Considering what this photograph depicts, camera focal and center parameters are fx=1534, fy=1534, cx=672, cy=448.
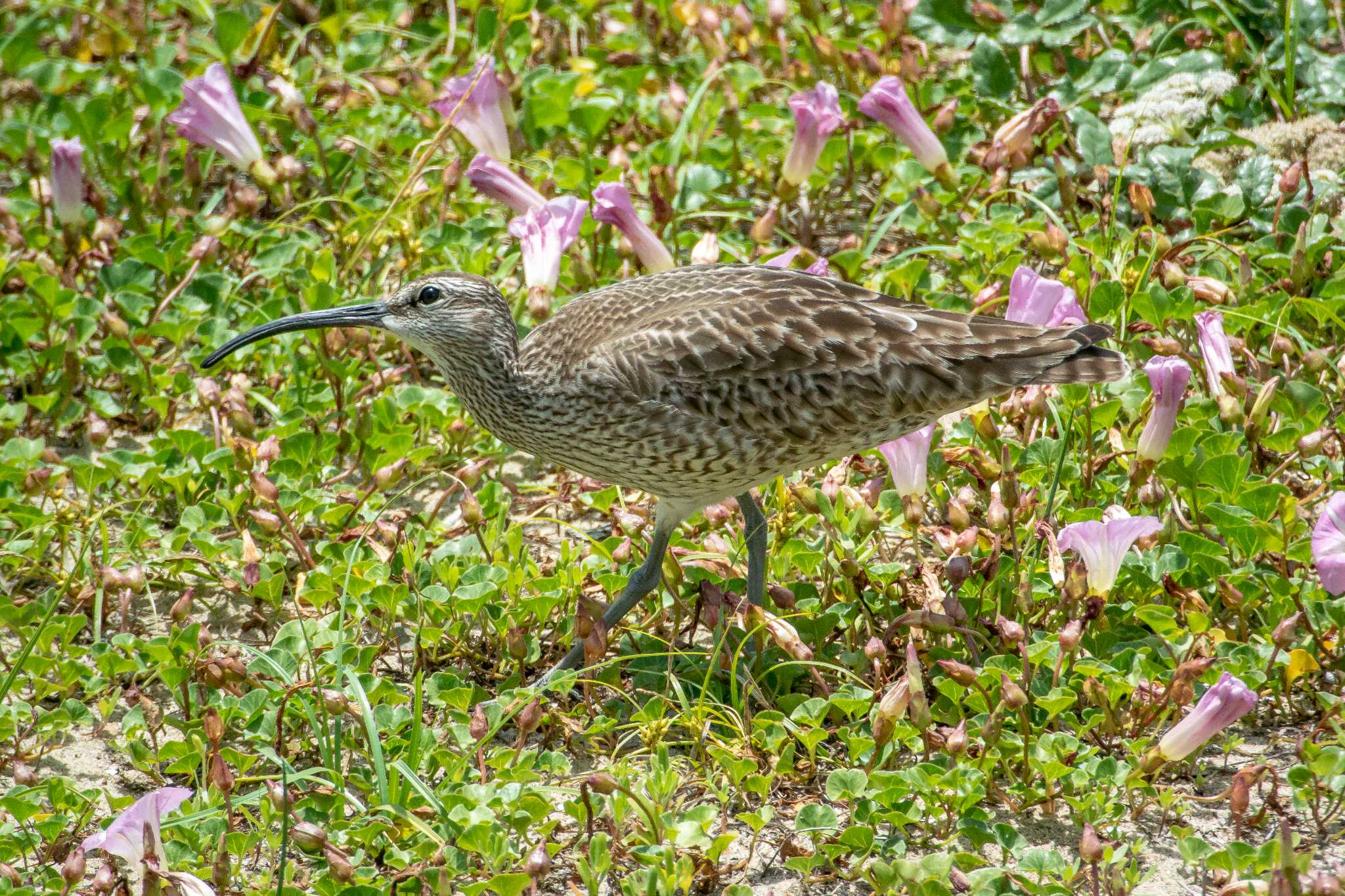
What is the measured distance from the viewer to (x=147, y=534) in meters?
5.57

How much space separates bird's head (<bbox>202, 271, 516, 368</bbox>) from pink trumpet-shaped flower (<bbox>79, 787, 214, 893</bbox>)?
1.83 meters

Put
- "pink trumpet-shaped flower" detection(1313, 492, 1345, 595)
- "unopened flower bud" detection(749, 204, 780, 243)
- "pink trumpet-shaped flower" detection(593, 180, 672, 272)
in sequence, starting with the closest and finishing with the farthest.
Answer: "pink trumpet-shaped flower" detection(1313, 492, 1345, 595) < "pink trumpet-shaped flower" detection(593, 180, 672, 272) < "unopened flower bud" detection(749, 204, 780, 243)

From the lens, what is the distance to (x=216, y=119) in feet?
21.8

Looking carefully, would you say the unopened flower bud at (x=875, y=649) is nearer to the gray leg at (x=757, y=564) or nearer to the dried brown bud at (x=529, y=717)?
the gray leg at (x=757, y=564)

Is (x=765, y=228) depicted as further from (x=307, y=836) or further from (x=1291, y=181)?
(x=307, y=836)

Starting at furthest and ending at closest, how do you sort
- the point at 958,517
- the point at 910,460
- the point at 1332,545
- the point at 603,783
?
the point at 910,460 < the point at 958,517 < the point at 1332,545 < the point at 603,783

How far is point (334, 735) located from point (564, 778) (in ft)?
2.24

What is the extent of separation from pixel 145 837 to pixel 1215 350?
367 centimetres

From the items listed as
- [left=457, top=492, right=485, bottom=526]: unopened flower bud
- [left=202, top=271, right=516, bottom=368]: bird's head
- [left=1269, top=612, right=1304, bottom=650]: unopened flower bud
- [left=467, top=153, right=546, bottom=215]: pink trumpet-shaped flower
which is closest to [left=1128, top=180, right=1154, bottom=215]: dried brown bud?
[left=1269, top=612, right=1304, bottom=650]: unopened flower bud

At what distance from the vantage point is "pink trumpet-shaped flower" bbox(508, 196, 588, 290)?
589 cm

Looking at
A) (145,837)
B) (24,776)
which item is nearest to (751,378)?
(145,837)

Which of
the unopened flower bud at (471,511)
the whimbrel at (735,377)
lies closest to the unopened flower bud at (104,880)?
the whimbrel at (735,377)

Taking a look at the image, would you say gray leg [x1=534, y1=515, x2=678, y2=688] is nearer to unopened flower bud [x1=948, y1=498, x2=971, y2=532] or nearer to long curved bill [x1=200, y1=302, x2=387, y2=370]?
unopened flower bud [x1=948, y1=498, x2=971, y2=532]

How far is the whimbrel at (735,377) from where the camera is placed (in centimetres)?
489
